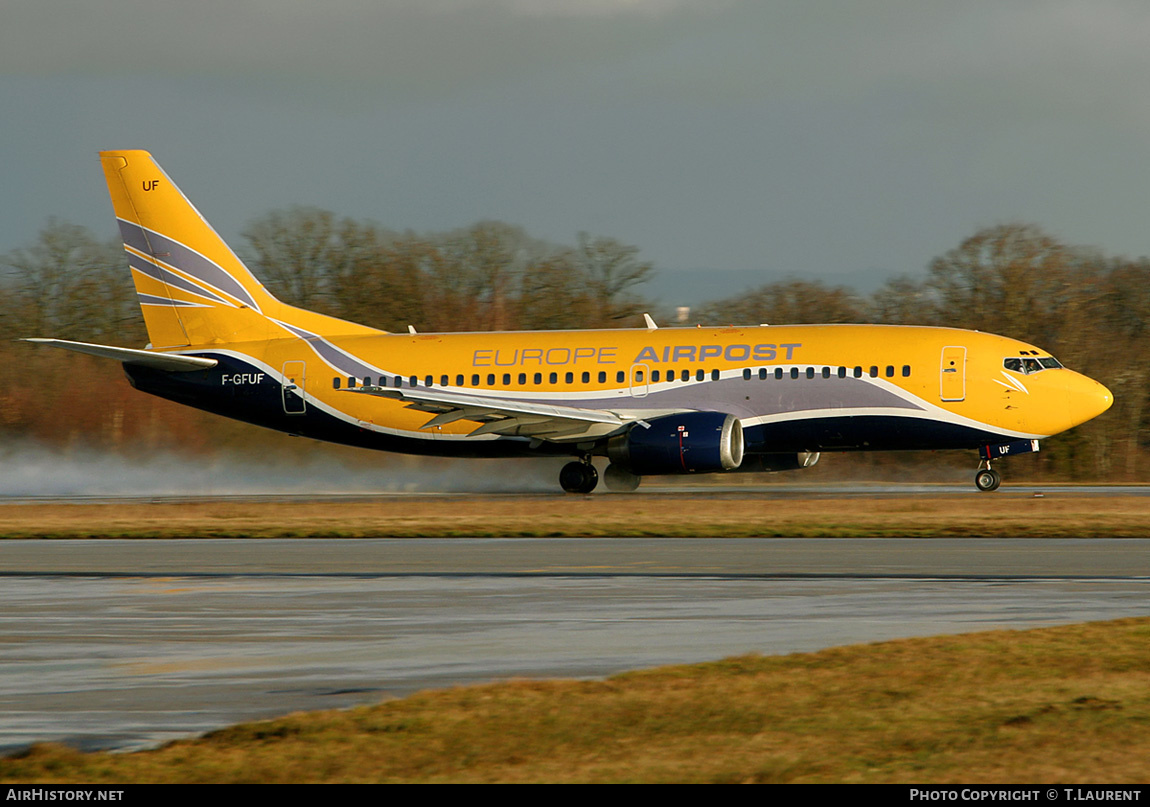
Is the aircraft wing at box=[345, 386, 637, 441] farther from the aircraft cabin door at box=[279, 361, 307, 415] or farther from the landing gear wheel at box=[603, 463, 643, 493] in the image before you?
the aircraft cabin door at box=[279, 361, 307, 415]

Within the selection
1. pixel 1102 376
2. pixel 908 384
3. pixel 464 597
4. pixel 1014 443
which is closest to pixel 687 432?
pixel 908 384

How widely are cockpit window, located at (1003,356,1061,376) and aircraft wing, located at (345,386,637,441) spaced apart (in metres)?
8.44

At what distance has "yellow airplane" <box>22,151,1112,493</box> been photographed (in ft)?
97.3

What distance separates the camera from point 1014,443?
3009 centimetres

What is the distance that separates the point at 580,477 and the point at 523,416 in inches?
102

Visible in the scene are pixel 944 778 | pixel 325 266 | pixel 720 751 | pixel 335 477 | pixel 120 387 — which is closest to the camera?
pixel 944 778

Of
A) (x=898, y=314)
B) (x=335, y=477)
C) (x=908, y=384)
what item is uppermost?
(x=898, y=314)

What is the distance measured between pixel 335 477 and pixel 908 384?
54.4 ft

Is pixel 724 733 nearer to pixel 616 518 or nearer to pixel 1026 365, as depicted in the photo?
pixel 616 518

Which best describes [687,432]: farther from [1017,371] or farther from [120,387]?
[120,387]

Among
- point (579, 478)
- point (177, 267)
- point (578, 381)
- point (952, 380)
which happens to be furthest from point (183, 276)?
point (952, 380)

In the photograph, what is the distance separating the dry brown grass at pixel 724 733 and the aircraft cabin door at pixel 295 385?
25749 millimetres

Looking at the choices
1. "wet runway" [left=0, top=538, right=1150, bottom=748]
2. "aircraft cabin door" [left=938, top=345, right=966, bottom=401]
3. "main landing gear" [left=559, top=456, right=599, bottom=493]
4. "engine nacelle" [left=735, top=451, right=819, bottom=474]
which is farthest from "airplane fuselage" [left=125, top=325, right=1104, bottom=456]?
"wet runway" [left=0, top=538, right=1150, bottom=748]

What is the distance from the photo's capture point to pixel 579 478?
32312mm
